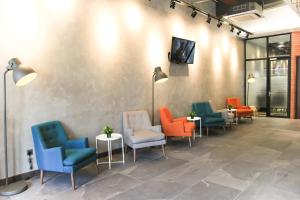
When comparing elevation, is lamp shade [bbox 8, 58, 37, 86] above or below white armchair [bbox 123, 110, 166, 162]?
above

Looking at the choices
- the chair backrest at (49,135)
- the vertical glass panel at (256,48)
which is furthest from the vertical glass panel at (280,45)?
the chair backrest at (49,135)

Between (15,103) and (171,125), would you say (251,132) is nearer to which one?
(171,125)

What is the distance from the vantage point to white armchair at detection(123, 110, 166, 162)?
4512mm

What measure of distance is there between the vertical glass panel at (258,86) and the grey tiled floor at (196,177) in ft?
16.2

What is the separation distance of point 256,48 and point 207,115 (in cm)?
526

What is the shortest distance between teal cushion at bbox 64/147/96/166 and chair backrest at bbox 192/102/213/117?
406cm

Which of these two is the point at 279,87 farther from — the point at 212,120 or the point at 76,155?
the point at 76,155

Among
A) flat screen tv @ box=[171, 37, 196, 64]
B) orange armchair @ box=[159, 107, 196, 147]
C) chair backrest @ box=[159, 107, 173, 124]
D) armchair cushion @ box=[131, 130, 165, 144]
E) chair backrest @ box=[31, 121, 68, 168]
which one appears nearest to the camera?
chair backrest @ box=[31, 121, 68, 168]

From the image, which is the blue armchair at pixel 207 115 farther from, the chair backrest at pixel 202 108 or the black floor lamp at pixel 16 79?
the black floor lamp at pixel 16 79

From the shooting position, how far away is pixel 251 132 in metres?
7.05

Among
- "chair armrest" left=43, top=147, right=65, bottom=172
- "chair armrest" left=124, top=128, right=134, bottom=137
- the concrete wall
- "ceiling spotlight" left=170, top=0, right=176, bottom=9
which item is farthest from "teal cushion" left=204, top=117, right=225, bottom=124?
"chair armrest" left=43, top=147, right=65, bottom=172

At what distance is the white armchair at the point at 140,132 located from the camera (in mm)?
4512

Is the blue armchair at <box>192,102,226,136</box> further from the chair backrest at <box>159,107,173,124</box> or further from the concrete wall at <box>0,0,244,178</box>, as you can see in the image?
the chair backrest at <box>159,107,173,124</box>

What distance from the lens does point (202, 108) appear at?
729 centimetres
